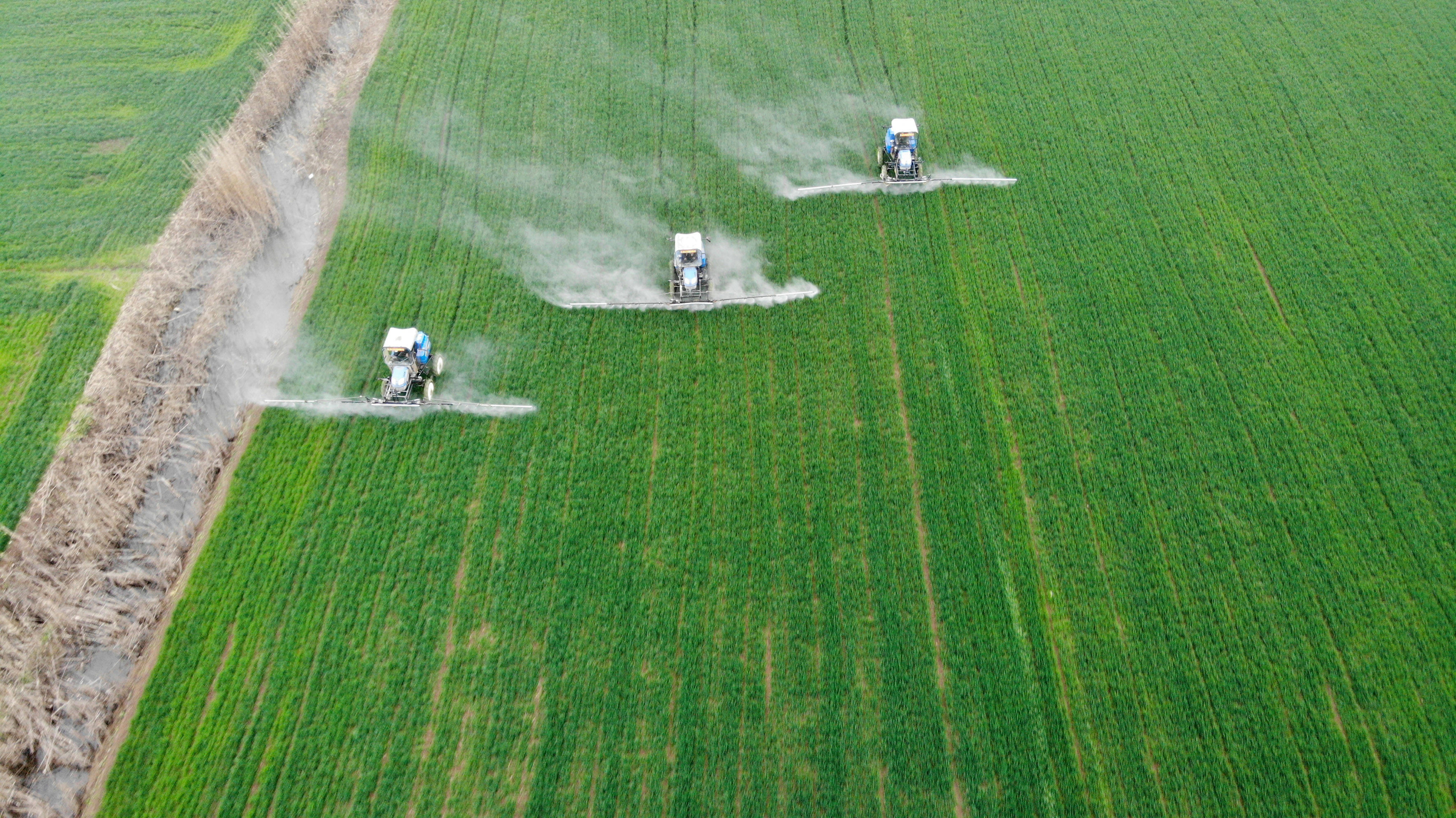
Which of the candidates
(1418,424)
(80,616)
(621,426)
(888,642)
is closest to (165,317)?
(80,616)

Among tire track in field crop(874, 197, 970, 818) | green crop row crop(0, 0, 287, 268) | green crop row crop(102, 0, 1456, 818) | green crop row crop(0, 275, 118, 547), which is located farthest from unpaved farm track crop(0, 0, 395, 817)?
tire track in field crop(874, 197, 970, 818)

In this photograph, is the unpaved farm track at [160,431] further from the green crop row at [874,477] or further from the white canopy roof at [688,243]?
the white canopy roof at [688,243]

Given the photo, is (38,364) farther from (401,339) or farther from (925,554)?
(925,554)

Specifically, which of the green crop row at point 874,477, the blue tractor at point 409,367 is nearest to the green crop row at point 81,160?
the green crop row at point 874,477

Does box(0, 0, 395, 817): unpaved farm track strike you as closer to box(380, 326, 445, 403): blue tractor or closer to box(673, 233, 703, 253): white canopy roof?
box(380, 326, 445, 403): blue tractor

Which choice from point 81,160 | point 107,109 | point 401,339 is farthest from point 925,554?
point 107,109

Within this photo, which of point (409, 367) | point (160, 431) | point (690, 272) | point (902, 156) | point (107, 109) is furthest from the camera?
point (107, 109)
